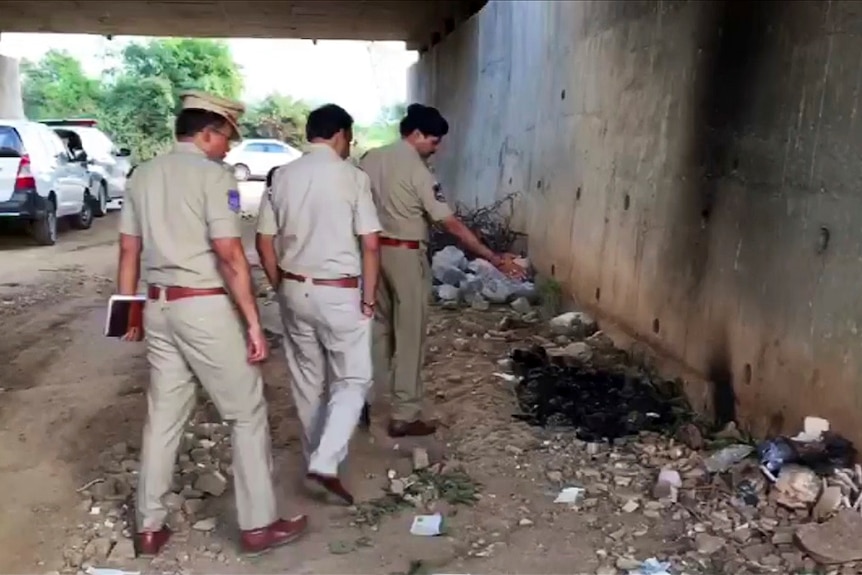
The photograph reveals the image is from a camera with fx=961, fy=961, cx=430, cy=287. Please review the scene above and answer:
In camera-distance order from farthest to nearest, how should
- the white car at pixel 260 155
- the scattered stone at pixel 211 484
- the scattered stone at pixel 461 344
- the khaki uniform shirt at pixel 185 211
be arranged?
the white car at pixel 260 155 < the scattered stone at pixel 461 344 < the scattered stone at pixel 211 484 < the khaki uniform shirt at pixel 185 211

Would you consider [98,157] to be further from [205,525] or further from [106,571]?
[106,571]

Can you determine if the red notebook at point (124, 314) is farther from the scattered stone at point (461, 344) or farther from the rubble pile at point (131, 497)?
the scattered stone at point (461, 344)

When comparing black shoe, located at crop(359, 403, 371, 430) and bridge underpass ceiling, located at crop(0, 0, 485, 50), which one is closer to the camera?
black shoe, located at crop(359, 403, 371, 430)

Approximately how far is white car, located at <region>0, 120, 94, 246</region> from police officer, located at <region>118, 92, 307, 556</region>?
9387 mm

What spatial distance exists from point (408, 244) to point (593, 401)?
1542mm

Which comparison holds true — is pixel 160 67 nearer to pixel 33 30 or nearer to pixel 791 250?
pixel 33 30

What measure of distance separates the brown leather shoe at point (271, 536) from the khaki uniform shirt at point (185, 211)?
1.07 metres

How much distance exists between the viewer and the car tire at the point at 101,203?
16719 millimetres

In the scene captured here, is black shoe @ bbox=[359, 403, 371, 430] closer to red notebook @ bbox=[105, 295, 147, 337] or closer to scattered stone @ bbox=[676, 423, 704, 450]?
scattered stone @ bbox=[676, 423, 704, 450]

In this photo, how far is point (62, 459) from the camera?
5137 millimetres

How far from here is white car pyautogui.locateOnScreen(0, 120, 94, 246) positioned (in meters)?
12.4

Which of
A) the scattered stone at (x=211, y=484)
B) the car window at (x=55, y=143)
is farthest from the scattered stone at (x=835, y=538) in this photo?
the car window at (x=55, y=143)

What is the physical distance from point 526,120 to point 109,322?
7.01 metres

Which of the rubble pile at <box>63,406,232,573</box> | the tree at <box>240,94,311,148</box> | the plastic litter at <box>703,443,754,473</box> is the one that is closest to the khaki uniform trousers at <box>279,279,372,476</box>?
the rubble pile at <box>63,406,232,573</box>
